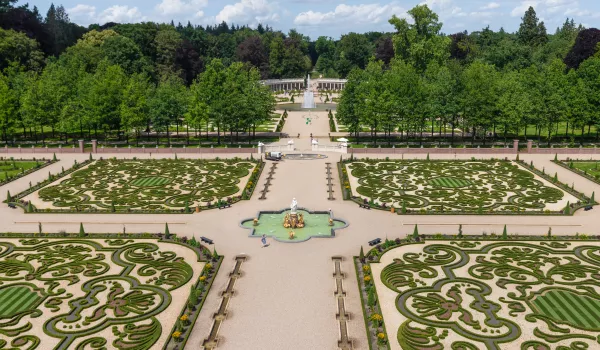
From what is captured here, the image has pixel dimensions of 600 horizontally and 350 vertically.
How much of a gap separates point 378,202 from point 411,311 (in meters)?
24.2

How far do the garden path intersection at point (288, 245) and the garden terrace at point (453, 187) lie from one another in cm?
217

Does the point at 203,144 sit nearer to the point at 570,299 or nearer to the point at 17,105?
the point at 17,105

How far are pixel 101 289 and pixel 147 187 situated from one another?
28.0 meters

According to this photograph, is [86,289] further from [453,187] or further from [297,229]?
[453,187]

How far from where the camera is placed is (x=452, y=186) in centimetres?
6544

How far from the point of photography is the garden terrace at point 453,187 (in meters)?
57.3

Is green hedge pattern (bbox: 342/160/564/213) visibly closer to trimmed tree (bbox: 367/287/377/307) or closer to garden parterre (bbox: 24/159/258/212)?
garden parterre (bbox: 24/159/258/212)

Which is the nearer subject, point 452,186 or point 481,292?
point 481,292

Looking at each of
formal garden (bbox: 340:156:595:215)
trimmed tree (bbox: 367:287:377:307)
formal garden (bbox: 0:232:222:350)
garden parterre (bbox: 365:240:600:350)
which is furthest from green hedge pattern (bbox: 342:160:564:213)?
formal garden (bbox: 0:232:222:350)

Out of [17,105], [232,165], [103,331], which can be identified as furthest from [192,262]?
[17,105]

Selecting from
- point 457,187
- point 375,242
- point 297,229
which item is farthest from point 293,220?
point 457,187

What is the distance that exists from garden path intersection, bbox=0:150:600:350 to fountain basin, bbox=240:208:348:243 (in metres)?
0.94

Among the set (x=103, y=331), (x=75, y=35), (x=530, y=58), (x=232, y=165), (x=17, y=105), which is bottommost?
(x=103, y=331)

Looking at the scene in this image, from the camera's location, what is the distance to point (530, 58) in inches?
5487
